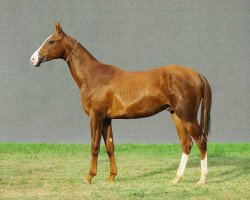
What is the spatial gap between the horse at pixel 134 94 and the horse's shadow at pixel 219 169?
2.66 feet

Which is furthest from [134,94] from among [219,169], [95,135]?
[219,169]

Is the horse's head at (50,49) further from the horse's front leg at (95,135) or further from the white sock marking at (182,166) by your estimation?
the white sock marking at (182,166)

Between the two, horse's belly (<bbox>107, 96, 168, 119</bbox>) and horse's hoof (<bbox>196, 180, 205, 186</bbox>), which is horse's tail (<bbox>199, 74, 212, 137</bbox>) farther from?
horse's hoof (<bbox>196, 180, 205, 186</bbox>)

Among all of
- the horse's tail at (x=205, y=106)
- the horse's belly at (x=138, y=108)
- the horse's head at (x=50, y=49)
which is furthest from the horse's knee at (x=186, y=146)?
the horse's head at (x=50, y=49)

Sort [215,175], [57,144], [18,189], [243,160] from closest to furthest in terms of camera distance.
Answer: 1. [18,189]
2. [215,175]
3. [243,160]
4. [57,144]

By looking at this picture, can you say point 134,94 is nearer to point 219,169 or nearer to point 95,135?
point 95,135

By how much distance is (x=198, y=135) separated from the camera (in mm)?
9227

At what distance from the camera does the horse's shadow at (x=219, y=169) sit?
10259 mm

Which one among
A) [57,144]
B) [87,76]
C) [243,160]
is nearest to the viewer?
[87,76]

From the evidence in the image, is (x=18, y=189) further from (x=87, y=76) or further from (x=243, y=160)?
(x=243, y=160)

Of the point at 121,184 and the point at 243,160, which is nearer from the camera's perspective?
the point at 121,184

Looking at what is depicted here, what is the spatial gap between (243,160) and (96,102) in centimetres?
464

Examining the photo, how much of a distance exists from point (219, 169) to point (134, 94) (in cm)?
291

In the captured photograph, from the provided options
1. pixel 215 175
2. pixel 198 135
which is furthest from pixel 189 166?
pixel 198 135
